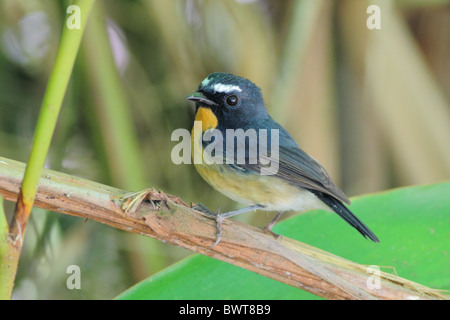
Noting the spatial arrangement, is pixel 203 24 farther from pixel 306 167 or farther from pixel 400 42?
pixel 306 167

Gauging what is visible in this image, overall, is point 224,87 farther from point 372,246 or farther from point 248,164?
point 372,246

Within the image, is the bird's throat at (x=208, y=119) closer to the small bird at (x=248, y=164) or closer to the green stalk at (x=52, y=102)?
the small bird at (x=248, y=164)

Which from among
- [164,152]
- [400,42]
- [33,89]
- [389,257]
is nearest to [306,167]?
[389,257]

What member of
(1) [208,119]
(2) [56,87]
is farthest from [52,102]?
(1) [208,119]

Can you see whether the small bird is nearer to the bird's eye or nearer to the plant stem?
the bird's eye

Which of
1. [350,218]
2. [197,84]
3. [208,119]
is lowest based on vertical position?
[350,218]
